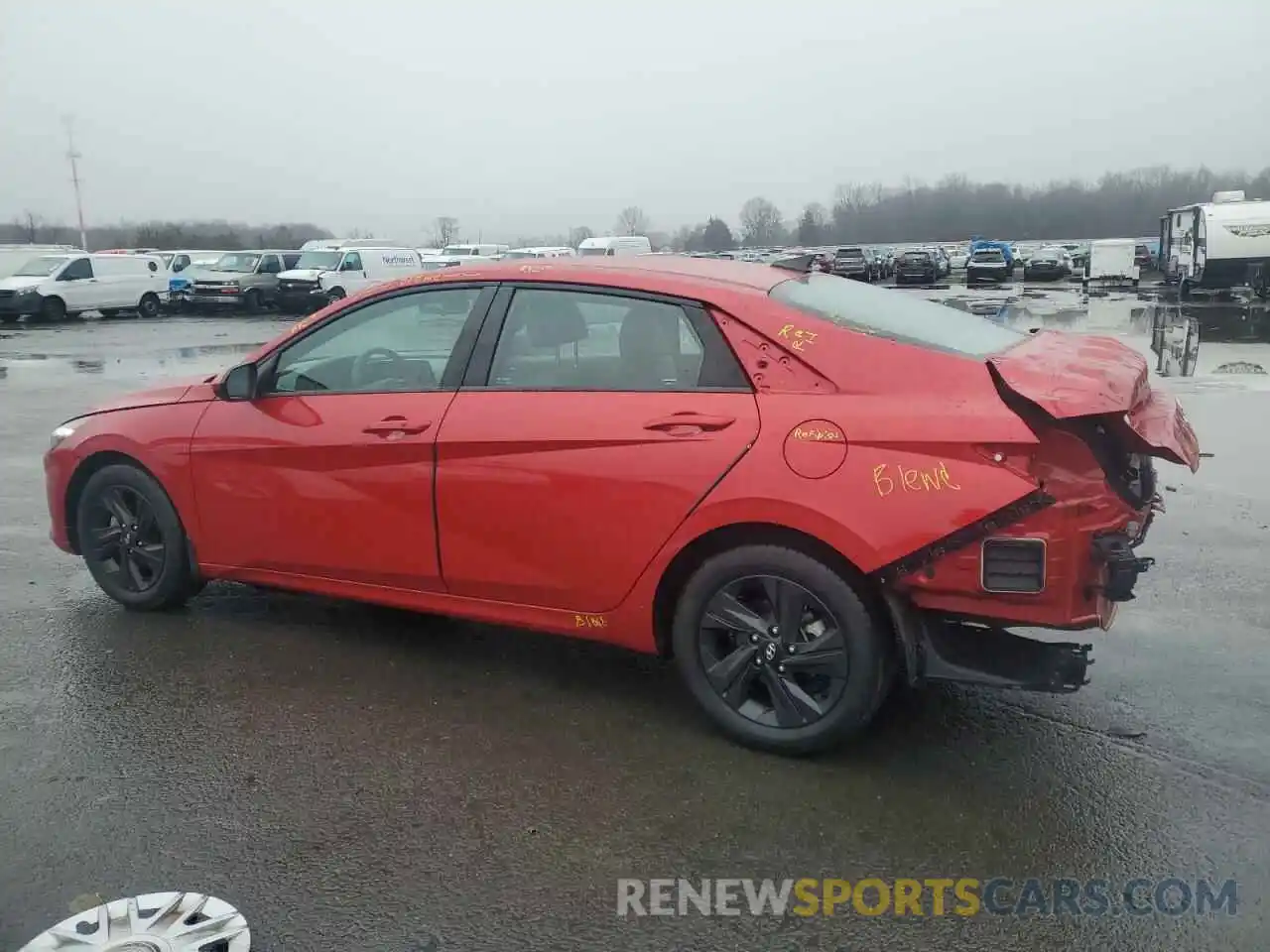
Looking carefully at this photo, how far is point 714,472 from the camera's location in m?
3.43

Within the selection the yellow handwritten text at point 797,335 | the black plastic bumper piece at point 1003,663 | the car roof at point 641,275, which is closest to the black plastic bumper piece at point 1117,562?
the black plastic bumper piece at point 1003,663

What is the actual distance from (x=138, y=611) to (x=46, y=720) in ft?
3.60

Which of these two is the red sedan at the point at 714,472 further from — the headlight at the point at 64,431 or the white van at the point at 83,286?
the white van at the point at 83,286

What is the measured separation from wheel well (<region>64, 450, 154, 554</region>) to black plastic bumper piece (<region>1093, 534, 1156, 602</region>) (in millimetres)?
3936

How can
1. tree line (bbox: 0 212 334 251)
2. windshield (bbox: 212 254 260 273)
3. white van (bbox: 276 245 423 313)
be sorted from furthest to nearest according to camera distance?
1. tree line (bbox: 0 212 334 251)
2. windshield (bbox: 212 254 260 273)
3. white van (bbox: 276 245 423 313)

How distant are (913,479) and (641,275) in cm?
132

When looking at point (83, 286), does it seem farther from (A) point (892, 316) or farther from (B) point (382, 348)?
(A) point (892, 316)

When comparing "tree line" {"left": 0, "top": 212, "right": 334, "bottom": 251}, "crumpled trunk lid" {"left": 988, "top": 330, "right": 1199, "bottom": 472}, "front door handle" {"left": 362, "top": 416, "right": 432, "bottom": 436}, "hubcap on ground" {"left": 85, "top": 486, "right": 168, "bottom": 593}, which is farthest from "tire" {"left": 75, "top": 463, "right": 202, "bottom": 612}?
"tree line" {"left": 0, "top": 212, "right": 334, "bottom": 251}

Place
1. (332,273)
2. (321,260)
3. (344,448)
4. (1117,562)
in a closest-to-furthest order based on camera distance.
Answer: (1117,562) → (344,448) → (332,273) → (321,260)

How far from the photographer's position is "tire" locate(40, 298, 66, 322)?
2684cm

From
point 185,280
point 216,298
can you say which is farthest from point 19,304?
point 185,280

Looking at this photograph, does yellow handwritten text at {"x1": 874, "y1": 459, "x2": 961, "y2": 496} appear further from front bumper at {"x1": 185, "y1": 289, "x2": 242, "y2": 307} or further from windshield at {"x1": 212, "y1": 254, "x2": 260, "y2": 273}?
windshield at {"x1": 212, "y1": 254, "x2": 260, "y2": 273}

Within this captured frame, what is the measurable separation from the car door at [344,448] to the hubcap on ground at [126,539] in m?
0.37

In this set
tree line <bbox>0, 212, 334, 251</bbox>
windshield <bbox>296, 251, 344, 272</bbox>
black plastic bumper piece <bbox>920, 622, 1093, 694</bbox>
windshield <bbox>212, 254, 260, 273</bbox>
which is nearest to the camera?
black plastic bumper piece <bbox>920, 622, 1093, 694</bbox>
